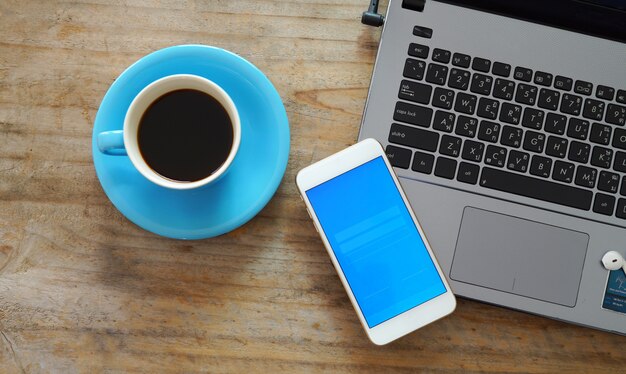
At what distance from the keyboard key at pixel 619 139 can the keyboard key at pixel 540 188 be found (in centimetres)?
6

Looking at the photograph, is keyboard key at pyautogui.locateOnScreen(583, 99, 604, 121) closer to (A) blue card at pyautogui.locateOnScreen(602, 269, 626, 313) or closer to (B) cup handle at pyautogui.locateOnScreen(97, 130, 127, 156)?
(A) blue card at pyautogui.locateOnScreen(602, 269, 626, 313)

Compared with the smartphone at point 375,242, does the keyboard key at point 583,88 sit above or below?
above

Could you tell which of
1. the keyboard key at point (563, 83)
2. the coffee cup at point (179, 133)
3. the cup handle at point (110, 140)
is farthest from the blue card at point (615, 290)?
the cup handle at point (110, 140)

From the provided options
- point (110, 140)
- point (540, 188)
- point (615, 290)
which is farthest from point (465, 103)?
point (110, 140)

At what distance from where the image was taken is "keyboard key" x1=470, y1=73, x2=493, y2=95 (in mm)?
708

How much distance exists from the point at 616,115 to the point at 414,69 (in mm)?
234

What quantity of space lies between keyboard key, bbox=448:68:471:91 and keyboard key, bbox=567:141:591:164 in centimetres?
14

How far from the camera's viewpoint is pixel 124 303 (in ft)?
2.41

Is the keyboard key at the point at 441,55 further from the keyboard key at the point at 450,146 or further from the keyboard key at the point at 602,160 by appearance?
the keyboard key at the point at 602,160

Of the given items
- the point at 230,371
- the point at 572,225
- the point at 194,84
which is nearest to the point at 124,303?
the point at 230,371

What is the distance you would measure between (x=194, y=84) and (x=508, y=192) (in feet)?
1.19

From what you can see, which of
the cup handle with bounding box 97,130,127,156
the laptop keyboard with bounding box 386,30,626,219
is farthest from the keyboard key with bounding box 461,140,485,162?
the cup handle with bounding box 97,130,127,156

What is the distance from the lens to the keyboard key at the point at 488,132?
2.31 ft

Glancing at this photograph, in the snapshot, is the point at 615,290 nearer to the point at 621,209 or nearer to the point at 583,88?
the point at 621,209
